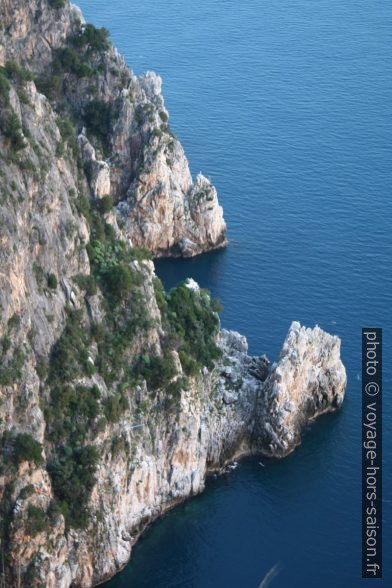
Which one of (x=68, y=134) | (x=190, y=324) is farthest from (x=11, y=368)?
(x=68, y=134)

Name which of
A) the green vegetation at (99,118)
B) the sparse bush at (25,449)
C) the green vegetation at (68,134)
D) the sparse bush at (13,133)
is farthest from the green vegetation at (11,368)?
the green vegetation at (99,118)

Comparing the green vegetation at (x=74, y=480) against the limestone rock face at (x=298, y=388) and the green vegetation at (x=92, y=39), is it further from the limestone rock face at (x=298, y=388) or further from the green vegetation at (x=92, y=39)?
the green vegetation at (x=92, y=39)

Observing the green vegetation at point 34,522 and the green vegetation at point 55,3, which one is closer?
the green vegetation at point 34,522

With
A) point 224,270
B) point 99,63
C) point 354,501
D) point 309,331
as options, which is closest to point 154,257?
point 224,270

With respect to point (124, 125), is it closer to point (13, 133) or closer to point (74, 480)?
point (13, 133)

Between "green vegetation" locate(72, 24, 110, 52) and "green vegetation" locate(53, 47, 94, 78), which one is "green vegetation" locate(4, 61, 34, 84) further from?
"green vegetation" locate(72, 24, 110, 52)

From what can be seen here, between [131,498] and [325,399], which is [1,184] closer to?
[131,498]
